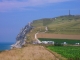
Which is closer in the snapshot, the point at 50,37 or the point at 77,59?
the point at 77,59

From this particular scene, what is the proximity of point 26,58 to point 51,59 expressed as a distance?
107 inches

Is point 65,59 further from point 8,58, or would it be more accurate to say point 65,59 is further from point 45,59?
point 8,58

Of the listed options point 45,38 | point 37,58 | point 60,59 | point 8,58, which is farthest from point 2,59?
point 45,38

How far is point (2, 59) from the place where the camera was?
35.0 meters

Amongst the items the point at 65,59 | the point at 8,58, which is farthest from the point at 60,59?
the point at 8,58

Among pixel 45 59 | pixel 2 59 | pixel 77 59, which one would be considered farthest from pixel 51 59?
pixel 2 59

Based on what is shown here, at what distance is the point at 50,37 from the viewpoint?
99.0 meters

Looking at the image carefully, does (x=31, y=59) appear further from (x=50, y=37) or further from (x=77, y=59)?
(x=50, y=37)

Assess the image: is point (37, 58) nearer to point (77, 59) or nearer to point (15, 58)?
point (15, 58)

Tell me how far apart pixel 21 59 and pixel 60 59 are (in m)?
4.32

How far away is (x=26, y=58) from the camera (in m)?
36.2

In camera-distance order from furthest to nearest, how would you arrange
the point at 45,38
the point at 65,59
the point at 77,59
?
the point at 45,38, the point at 65,59, the point at 77,59

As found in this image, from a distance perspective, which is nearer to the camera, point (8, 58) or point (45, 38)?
point (8, 58)

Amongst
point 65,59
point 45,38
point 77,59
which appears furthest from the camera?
point 45,38
